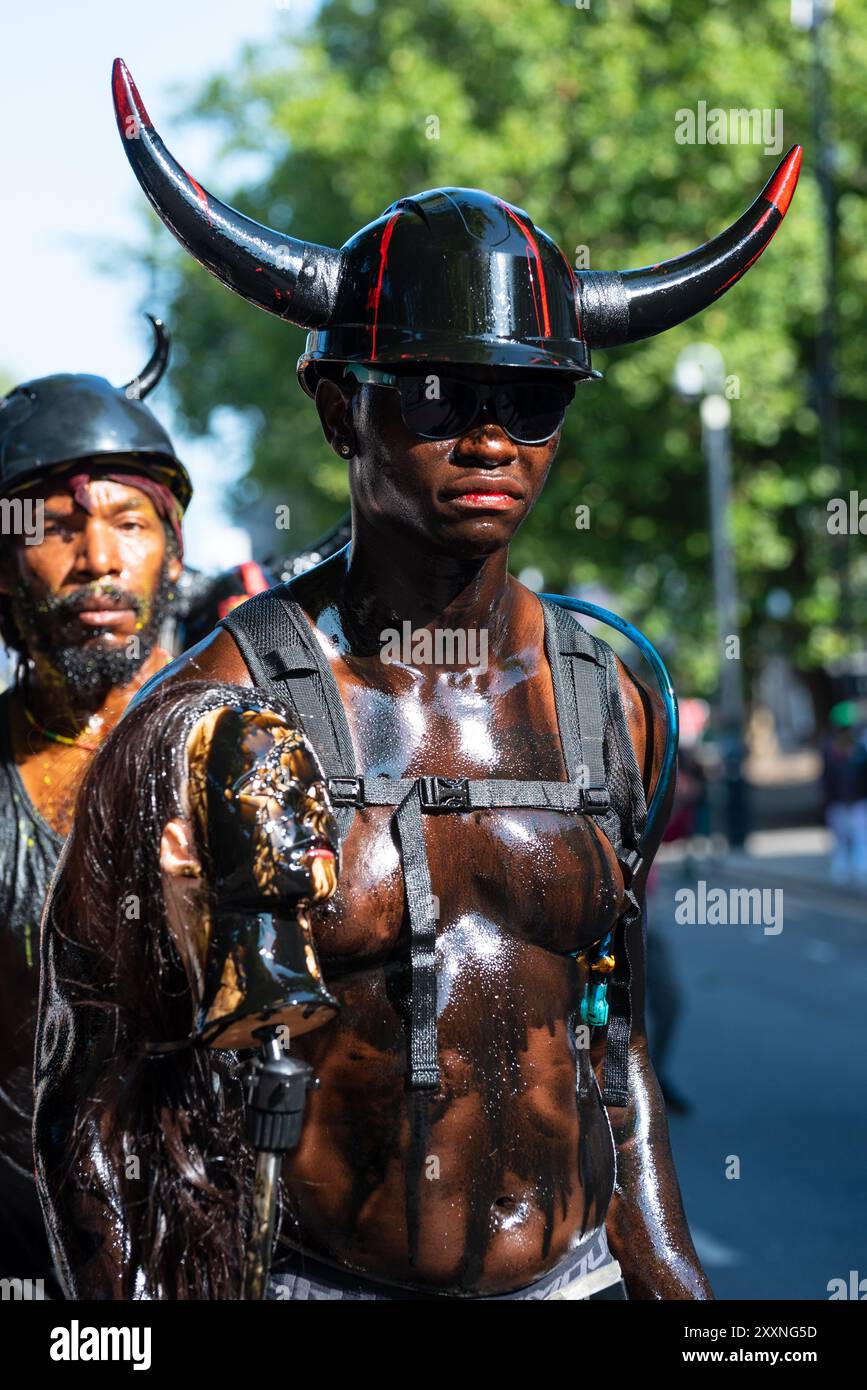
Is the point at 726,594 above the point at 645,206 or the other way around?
the other way around

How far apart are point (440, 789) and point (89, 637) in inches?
54.6

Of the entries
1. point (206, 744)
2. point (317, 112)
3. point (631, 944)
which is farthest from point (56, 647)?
point (317, 112)

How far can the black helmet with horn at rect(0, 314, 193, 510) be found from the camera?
3.46m

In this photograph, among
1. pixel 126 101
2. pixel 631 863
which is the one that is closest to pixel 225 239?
pixel 126 101

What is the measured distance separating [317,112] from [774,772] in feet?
106

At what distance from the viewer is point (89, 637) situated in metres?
3.48

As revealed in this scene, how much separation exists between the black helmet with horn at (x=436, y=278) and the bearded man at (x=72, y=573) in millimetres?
1230

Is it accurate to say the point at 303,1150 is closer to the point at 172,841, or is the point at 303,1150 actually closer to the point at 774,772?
the point at 172,841

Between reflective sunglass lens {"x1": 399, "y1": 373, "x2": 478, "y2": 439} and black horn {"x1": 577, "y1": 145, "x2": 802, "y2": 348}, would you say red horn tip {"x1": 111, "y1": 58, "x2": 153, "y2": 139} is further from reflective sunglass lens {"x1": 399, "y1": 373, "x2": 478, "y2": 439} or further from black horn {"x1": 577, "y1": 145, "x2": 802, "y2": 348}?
black horn {"x1": 577, "y1": 145, "x2": 802, "y2": 348}

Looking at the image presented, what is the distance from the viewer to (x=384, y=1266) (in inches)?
86.4

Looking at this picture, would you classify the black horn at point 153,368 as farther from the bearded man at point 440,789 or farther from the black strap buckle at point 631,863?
the black strap buckle at point 631,863

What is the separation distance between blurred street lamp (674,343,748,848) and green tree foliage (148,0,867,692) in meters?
0.83

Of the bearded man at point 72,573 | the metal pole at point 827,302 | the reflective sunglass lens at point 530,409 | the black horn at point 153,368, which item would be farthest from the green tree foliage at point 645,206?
the reflective sunglass lens at point 530,409

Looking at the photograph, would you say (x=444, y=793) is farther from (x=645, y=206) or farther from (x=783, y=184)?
(x=645, y=206)
